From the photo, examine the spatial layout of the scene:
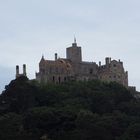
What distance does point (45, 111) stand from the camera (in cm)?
10325

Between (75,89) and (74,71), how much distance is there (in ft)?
37.7

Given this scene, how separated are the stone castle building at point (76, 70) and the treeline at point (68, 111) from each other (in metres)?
5.90

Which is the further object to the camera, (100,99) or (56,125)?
(100,99)

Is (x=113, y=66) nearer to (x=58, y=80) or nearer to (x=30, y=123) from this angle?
(x=58, y=80)

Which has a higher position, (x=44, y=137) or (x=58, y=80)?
(x=58, y=80)

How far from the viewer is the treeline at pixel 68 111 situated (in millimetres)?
97375

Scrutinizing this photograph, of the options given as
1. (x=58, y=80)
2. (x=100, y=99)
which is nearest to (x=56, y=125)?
(x=100, y=99)

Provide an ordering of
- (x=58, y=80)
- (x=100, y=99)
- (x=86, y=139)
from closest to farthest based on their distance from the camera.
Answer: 1. (x=86, y=139)
2. (x=100, y=99)
3. (x=58, y=80)

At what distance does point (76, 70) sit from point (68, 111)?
25024 millimetres

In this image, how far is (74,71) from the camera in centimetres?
12988

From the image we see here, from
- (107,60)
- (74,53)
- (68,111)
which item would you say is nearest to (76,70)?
(74,53)

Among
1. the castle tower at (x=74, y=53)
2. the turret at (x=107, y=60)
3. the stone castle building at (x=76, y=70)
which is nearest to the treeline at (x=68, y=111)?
the stone castle building at (x=76, y=70)

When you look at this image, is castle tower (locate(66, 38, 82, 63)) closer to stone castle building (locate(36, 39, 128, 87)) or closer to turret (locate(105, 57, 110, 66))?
stone castle building (locate(36, 39, 128, 87))

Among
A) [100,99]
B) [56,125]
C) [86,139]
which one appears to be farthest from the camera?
[100,99]
